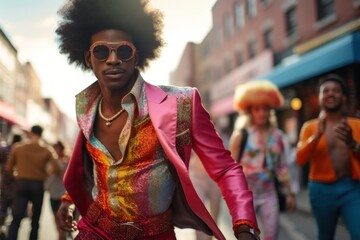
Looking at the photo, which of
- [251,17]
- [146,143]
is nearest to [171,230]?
[146,143]

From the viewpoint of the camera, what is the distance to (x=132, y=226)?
2.10 metres

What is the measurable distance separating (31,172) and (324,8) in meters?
11.9

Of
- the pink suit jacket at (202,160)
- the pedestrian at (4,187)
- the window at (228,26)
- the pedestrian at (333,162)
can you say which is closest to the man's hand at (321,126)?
the pedestrian at (333,162)

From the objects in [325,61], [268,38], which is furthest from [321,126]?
[268,38]

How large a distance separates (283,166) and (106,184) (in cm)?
311

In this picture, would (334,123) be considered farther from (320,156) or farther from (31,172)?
(31,172)

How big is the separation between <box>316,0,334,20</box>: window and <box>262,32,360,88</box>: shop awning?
2409mm

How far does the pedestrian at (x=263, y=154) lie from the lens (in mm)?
4438

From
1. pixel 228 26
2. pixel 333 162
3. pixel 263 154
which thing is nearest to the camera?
pixel 333 162

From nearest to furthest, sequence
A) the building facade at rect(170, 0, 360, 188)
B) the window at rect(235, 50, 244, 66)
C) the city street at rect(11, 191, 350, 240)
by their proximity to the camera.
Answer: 1. the city street at rect(11, 191, 350, 240)
2. the building facade at rect(170, 0, 360, 188)
3. the window at rect(235, 50, 244, 66)

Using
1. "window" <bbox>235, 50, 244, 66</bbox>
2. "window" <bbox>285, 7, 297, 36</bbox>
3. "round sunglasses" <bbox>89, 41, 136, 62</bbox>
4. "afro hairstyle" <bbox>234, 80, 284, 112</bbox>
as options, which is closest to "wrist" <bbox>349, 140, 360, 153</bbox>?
"afro hairstyle" <bbox>234, 80, 284, 112</bbox>

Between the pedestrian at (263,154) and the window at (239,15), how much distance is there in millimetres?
18950

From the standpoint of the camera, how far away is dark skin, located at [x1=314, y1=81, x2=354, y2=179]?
4176 millimetres

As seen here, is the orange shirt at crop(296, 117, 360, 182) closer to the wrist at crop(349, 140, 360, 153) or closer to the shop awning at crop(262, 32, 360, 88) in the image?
the wrist at crop(349, 140, 360, 153)
